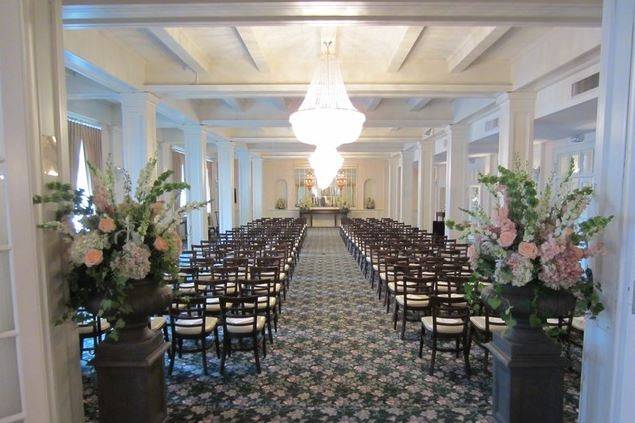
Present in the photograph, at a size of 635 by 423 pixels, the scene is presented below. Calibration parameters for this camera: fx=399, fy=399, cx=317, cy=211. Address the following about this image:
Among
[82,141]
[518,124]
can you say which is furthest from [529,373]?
[82,141]

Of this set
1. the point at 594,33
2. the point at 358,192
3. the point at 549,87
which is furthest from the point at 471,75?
the point at 358,192

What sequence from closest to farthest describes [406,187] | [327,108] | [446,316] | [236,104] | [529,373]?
[529,373]
[446,316]
[327,108]
[236,104]
[406,187]

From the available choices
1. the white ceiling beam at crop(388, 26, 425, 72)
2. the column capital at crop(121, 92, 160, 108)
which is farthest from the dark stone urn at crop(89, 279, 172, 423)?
the column capital at crop(121, 92, 160, 108)

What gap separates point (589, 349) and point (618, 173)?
1178 mm

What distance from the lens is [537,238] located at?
261cm

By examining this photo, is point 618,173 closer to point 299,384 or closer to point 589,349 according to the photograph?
point 589,349

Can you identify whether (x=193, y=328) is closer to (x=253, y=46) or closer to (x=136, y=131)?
(x=253, y=46)

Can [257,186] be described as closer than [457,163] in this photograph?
No

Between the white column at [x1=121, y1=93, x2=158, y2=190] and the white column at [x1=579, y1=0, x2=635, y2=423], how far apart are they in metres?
6.82

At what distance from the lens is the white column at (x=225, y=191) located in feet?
47.3

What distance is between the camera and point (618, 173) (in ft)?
7.74

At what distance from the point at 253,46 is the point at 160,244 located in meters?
4.14

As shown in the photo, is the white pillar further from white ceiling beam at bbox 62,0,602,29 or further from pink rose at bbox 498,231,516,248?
pink rose at bbox 498,231,516,248

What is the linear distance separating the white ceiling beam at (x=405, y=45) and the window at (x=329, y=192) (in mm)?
17343
